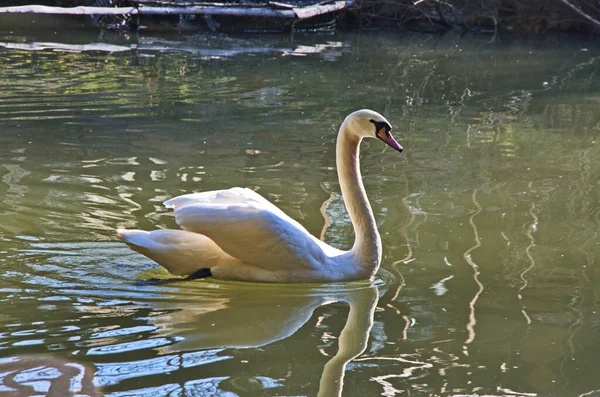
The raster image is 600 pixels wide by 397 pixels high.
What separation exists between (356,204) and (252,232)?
0.83 metres

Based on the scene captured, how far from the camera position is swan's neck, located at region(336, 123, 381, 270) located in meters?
5.77

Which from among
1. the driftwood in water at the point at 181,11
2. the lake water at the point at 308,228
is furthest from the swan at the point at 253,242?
the driftwood in water at the point at 181,11

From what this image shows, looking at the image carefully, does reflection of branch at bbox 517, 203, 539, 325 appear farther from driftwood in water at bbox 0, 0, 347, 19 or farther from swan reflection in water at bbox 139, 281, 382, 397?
driftwood in water at bbox 0, 0, 347, 19

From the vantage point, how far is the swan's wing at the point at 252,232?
214 inches

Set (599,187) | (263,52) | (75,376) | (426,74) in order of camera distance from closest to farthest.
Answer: (75,376), (599,187), (426,74), (263,52)

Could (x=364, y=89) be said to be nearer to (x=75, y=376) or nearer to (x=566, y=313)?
(x=566, y=313)

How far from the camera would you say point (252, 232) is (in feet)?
17.8

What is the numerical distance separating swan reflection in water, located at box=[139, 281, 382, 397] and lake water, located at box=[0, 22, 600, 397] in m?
0.02

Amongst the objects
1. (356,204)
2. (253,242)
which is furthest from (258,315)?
(356,204)

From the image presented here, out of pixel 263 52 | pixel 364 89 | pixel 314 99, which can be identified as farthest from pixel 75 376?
pixel 263 52

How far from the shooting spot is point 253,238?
5.45 metres

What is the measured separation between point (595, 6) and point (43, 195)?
18.3m

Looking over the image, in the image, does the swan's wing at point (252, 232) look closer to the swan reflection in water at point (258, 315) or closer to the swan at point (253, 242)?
the swan at point (253, 242)

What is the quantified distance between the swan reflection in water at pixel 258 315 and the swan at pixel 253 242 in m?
0.09
